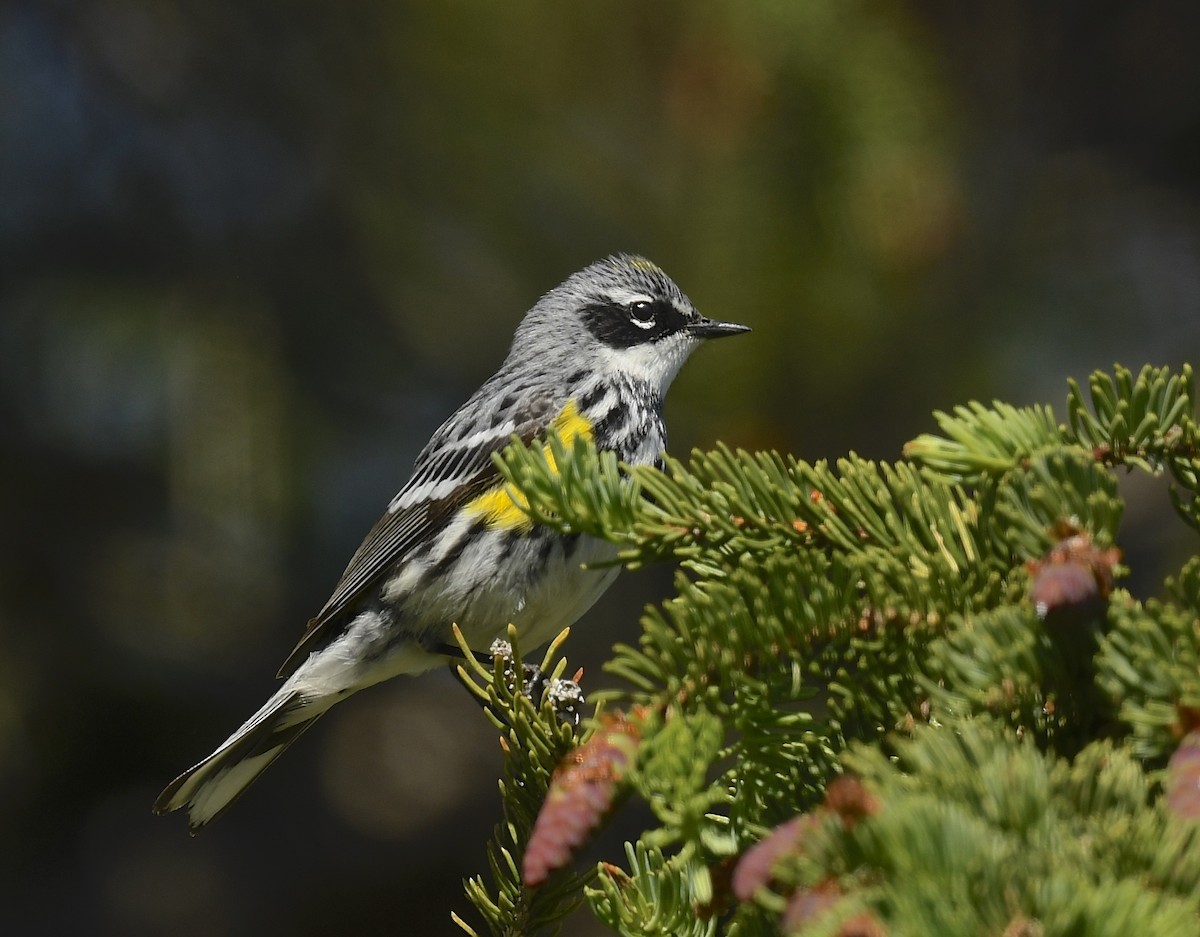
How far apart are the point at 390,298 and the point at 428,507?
114 centimetres

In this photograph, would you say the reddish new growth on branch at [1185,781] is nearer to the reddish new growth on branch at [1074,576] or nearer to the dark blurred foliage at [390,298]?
the reddish new growth on branch at [1074,576]

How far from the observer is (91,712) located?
3271 millimetres

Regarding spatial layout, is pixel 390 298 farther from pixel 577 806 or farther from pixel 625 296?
pixel 577 806

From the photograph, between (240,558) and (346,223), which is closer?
(240,558)

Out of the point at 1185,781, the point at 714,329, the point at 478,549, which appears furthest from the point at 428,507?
the point at 1185,781

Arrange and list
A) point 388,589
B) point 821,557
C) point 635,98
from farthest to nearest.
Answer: point 635,98 → point 388,589 → point 821,557

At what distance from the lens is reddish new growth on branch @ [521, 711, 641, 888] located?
0.81m

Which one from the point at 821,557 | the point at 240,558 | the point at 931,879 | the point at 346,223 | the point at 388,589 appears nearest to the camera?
the point at 931,879

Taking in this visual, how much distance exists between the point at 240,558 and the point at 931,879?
300cm

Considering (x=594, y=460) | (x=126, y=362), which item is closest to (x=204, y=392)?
(x=126, y=362)

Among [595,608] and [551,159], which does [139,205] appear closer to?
[551,159]

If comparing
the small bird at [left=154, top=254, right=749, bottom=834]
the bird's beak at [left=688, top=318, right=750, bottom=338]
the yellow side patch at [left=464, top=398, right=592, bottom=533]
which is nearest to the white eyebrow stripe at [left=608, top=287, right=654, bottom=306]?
the small bird at [left=154, top=254, right=749, bottom=834]

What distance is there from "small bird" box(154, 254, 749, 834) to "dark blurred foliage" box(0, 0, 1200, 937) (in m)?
0.22

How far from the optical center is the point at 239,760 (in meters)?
2.50
